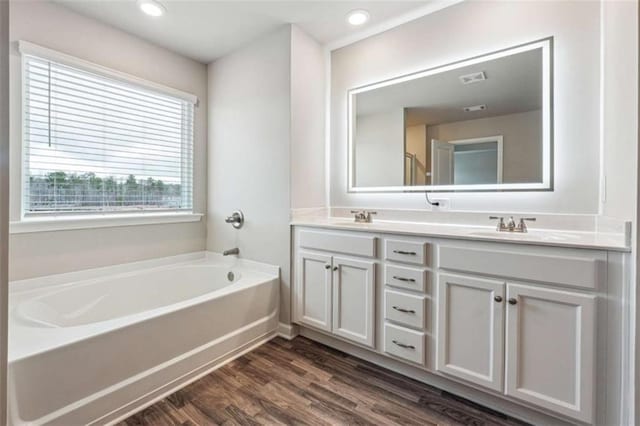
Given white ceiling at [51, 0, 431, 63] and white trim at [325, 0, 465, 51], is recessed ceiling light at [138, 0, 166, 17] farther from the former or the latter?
white trim at [325, 0, 465, 51]

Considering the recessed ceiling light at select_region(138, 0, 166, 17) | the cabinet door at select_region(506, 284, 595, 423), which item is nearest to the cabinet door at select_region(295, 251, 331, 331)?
the cabinet door at select_region(506, 284, 595, 423)

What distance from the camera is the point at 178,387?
168 cm

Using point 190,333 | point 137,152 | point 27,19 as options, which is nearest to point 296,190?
point 190,333

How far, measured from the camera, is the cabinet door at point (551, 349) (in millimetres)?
1232

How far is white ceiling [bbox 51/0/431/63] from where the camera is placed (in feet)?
6.79

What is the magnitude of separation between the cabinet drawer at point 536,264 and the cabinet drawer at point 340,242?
0.47 metres

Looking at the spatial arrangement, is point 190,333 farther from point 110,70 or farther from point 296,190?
point 110,70

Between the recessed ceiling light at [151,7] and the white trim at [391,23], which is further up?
the white trim at [391,23]

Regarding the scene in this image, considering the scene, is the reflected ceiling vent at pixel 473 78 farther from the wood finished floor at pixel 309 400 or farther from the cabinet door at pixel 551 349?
the wood finished floor at pixel 309 400

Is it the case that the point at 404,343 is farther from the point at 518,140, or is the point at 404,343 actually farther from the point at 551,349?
the point at 518,140

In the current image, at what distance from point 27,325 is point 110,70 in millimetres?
1884

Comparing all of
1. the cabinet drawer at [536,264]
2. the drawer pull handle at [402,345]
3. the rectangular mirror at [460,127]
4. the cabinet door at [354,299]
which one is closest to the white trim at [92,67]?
the rectangular mirror at [460,127]

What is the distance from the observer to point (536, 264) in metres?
1.33

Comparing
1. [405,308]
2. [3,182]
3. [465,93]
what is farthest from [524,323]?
[3,182]
